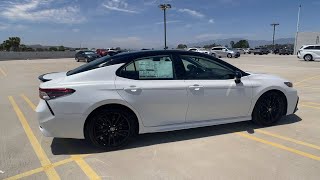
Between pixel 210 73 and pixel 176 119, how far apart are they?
1.01m

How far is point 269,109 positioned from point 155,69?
2.39 metres

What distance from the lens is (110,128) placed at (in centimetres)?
420

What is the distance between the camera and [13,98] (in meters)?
8.62

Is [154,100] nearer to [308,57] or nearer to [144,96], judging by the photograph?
[144,96]

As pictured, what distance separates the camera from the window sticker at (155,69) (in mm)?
4352

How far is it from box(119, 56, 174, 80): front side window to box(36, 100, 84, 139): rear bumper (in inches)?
37.5

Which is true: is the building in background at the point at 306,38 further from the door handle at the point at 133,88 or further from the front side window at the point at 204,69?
the door handle at the point at 133,88

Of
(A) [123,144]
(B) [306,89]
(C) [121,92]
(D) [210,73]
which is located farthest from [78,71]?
(B) [306,89]

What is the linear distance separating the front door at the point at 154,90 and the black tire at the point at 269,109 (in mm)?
1544

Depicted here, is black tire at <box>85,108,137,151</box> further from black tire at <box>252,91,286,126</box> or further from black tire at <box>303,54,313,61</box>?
black tire at <box>303,54,313,61</box>

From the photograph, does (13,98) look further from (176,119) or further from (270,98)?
(270,98)

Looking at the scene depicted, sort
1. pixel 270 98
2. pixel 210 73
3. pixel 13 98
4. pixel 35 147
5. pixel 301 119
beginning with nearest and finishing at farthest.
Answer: pixel 35 147
pixel 210 73
pixel 270 98
pixel 301 119
pixel 13 98

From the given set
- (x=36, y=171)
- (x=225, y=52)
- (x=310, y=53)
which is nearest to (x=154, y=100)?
(x=36, y=171)

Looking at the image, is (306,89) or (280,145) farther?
(306,89)
